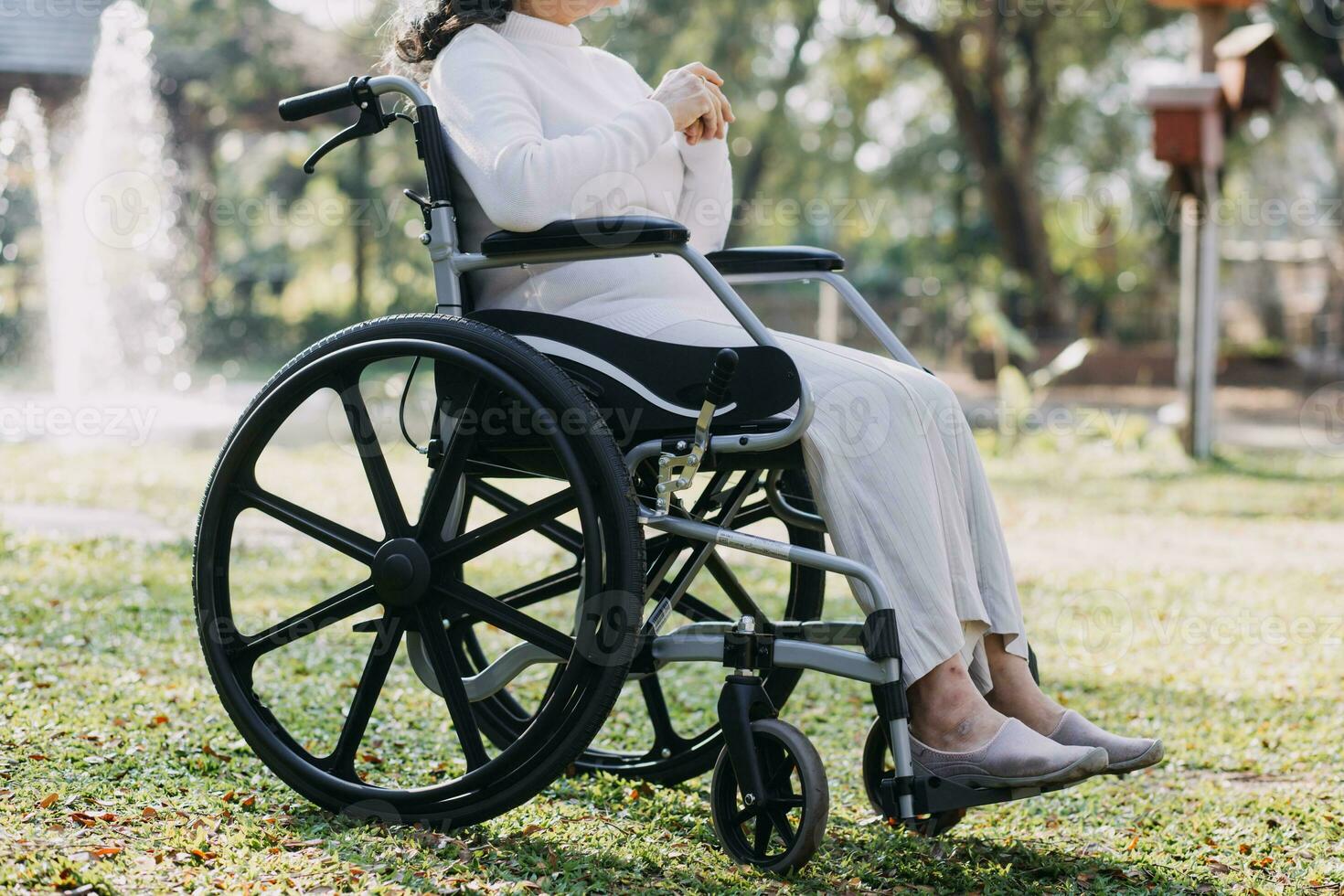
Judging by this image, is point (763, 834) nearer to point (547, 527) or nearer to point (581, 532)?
point (581, 532)

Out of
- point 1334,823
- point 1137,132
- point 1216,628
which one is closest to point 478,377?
point 1334,823

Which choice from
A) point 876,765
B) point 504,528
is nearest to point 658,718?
point 876,765

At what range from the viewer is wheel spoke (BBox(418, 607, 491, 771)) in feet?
6.94

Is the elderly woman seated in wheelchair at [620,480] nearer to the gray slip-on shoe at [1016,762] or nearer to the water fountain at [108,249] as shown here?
the gray slip-on shoe at [1016,762]

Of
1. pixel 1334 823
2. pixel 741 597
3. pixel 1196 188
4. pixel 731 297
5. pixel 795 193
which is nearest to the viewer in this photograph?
pixel 731 297

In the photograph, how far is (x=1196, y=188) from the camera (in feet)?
27.9

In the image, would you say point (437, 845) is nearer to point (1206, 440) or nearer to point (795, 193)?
point (1206, 440)

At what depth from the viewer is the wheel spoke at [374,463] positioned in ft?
7.09

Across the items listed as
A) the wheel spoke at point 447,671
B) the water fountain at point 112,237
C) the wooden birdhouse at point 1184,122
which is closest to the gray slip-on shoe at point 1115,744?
the wheel spoke at point 447,671

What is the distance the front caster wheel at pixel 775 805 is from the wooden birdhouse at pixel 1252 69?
769 cm

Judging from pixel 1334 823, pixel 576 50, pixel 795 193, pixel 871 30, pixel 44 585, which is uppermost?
pixel 871 30

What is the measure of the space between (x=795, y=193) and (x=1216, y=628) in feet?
53.6

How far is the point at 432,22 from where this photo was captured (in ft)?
7.94

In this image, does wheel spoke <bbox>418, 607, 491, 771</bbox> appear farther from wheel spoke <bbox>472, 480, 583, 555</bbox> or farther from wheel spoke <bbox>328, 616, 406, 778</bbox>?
wheel spoke <bbox>472, 480, 583, 555</bbox>
